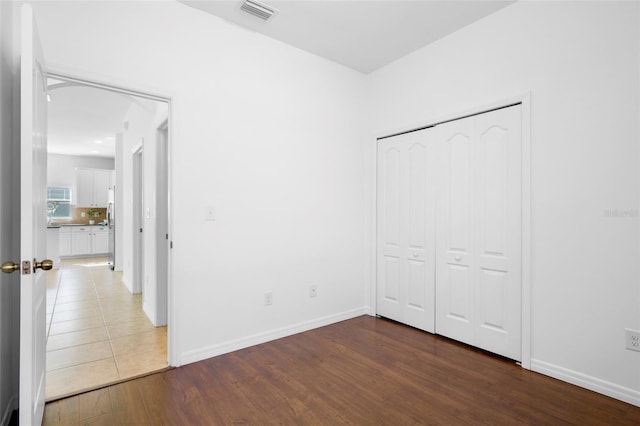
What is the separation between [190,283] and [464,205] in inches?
96.4

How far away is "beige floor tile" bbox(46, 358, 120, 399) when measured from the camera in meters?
2.29

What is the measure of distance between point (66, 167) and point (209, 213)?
907 cm

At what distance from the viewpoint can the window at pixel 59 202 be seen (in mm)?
9234

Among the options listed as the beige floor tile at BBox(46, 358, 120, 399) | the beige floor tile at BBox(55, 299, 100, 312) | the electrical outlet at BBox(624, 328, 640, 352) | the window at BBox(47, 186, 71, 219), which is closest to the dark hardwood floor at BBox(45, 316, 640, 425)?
the beige floor tile at BBox(46, 358, 120, 399)

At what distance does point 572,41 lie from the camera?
2.40 m

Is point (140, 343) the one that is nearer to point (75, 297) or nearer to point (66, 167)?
point (75, 297)

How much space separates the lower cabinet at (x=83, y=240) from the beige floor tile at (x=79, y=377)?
296 inches

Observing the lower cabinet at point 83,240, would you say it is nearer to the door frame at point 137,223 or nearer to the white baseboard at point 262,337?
the door frame at point 137,223

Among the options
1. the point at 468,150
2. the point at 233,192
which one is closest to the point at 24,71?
the point at 233,192

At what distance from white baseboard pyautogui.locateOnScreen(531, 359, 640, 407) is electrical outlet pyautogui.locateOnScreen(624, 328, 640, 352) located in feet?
0.87

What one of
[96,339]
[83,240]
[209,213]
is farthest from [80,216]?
[209,213]

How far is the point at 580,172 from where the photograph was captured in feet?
7.72

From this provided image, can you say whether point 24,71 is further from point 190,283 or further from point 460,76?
point 460,76

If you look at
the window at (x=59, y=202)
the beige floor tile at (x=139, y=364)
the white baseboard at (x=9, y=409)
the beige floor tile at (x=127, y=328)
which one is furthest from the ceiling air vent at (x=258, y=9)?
the window at (x=59, y=202)
